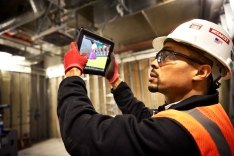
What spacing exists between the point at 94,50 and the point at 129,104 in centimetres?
43

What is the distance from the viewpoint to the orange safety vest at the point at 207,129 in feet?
2.39

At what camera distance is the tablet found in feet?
3.78

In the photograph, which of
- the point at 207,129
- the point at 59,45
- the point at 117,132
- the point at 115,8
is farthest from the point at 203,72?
the point at 59,45

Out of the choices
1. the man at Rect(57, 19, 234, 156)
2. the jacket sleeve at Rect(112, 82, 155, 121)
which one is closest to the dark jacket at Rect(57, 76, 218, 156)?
the man at Rect(57, 19, 234, 156)

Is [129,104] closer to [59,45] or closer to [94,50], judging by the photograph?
[94,50]

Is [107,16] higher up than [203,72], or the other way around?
[107,16]

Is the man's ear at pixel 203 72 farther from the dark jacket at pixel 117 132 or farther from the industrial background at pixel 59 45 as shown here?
the industrial background at pixel 59 45

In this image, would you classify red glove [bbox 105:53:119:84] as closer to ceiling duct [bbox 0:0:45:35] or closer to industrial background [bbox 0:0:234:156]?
industrial background [bbox 0:0:234:156]

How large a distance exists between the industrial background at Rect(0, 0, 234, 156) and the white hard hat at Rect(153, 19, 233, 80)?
0.96 meters

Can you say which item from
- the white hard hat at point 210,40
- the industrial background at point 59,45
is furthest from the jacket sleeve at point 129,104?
the industrial background at point 59,45

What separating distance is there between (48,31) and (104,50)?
2.56 meters

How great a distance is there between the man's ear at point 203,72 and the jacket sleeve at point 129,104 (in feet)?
1.59

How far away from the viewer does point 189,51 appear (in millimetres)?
1019

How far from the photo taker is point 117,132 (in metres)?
0.76
